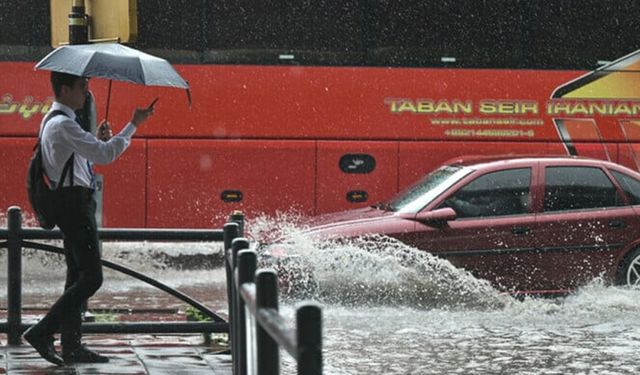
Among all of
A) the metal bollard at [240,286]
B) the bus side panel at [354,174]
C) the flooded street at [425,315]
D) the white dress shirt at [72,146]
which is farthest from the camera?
the bus side panel at [354,174]

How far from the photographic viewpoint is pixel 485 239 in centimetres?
1409

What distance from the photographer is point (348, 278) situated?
13.9m

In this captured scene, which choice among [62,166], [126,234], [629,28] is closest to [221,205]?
[629,28]

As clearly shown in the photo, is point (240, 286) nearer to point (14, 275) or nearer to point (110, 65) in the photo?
point (110, 65)

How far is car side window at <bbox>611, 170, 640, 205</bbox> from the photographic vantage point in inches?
579

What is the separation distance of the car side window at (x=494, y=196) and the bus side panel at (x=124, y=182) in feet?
13.9

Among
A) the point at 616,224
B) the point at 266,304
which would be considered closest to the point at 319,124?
the point at 616,224

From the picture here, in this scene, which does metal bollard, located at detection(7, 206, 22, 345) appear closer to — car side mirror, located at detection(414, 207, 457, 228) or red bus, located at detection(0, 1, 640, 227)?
car side mirror, located at detection(414, 207, 457, 228)

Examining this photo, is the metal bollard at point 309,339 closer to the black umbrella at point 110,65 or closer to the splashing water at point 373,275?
the black umbrella at point 110,65

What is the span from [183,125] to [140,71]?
7.79 metres

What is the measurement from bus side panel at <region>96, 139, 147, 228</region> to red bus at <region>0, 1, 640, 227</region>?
0.01 meters

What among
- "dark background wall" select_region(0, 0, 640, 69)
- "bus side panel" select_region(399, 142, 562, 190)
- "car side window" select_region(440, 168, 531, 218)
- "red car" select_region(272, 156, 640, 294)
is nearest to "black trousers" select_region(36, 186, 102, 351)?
"red car" select_region(272, 156, 640, 294)

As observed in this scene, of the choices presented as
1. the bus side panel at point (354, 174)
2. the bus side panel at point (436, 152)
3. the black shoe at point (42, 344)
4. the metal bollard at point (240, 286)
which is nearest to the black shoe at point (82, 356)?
the black shoe at point (42, 344)

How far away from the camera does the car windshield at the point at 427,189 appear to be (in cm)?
1444
